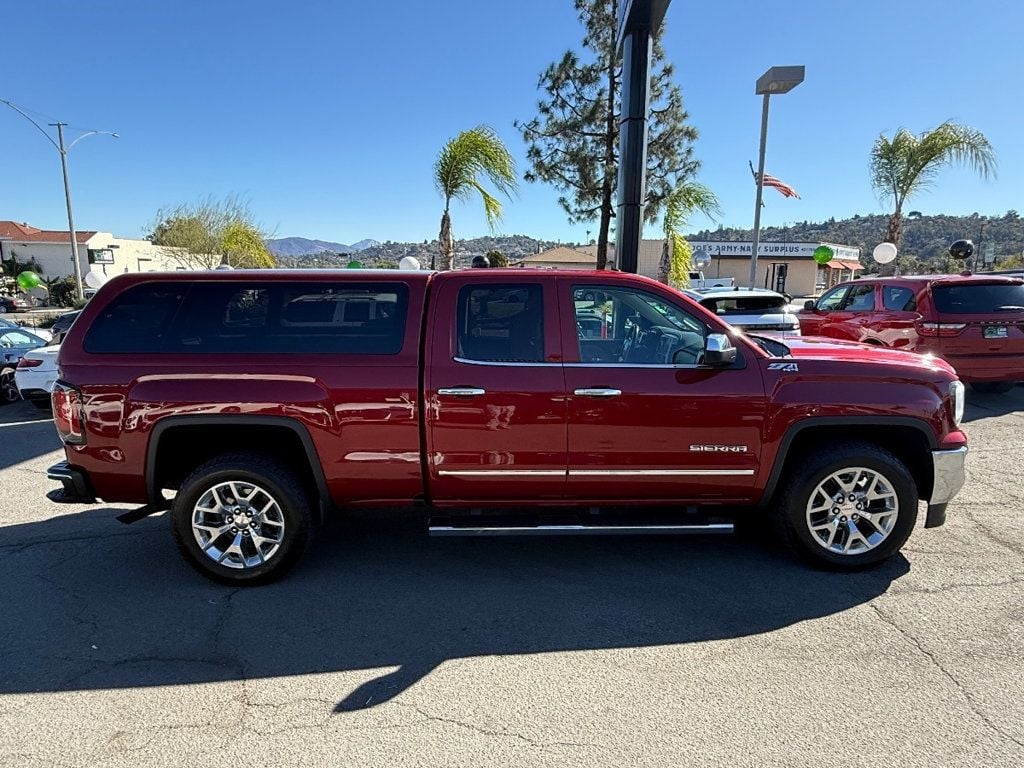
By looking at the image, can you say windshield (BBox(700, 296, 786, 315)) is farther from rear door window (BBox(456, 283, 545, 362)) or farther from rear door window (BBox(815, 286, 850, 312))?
rear door window (BBox(456, 283, 545, 362))

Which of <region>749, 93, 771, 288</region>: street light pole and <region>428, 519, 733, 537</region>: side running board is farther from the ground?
<region>749, 93, 771, 288</region>: street light pole

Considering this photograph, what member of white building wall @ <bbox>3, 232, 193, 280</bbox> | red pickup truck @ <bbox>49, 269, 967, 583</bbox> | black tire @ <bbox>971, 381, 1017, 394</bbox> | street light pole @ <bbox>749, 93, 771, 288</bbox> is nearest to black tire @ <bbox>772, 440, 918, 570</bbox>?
red pickup truck @ <bbox>49, 269, 967, 583</bbox>

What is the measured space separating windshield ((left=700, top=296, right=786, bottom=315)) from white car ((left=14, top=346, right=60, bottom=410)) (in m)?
9.79

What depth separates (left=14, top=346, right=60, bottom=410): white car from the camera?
8.68 m

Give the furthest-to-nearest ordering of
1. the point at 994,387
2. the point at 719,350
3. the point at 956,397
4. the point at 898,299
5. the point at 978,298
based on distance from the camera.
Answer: the point at 994,387
the point at 898,299
the point at 978,298
the point at 956,397
the point at 719,350

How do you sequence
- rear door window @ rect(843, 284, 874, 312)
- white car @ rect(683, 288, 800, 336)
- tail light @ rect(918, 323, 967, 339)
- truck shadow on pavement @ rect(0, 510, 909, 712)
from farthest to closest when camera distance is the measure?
white car @ rect(683, 288, 800, 336) < rear door window @ rect(843, 284, 874, 312) < tail light @ rect(918, 323, 967, 339) < truck shadow on pavement @ rect(0, 510, 909, 712)

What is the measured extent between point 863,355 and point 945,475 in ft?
2.91

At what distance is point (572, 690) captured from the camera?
2.76 meters

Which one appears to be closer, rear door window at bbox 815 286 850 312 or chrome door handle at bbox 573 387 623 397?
chrome door handle at bbox 573 387 623 397

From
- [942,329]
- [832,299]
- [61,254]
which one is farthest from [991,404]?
[61,254]

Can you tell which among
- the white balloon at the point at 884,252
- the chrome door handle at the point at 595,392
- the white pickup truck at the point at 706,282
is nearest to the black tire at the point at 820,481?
the chrome door handle at the point at 595,392

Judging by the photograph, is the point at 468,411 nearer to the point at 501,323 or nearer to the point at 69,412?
the point at 501,323

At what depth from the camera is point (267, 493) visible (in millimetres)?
3641

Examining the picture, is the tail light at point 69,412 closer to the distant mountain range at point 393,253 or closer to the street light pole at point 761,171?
the distant mountain range at point 393,253
